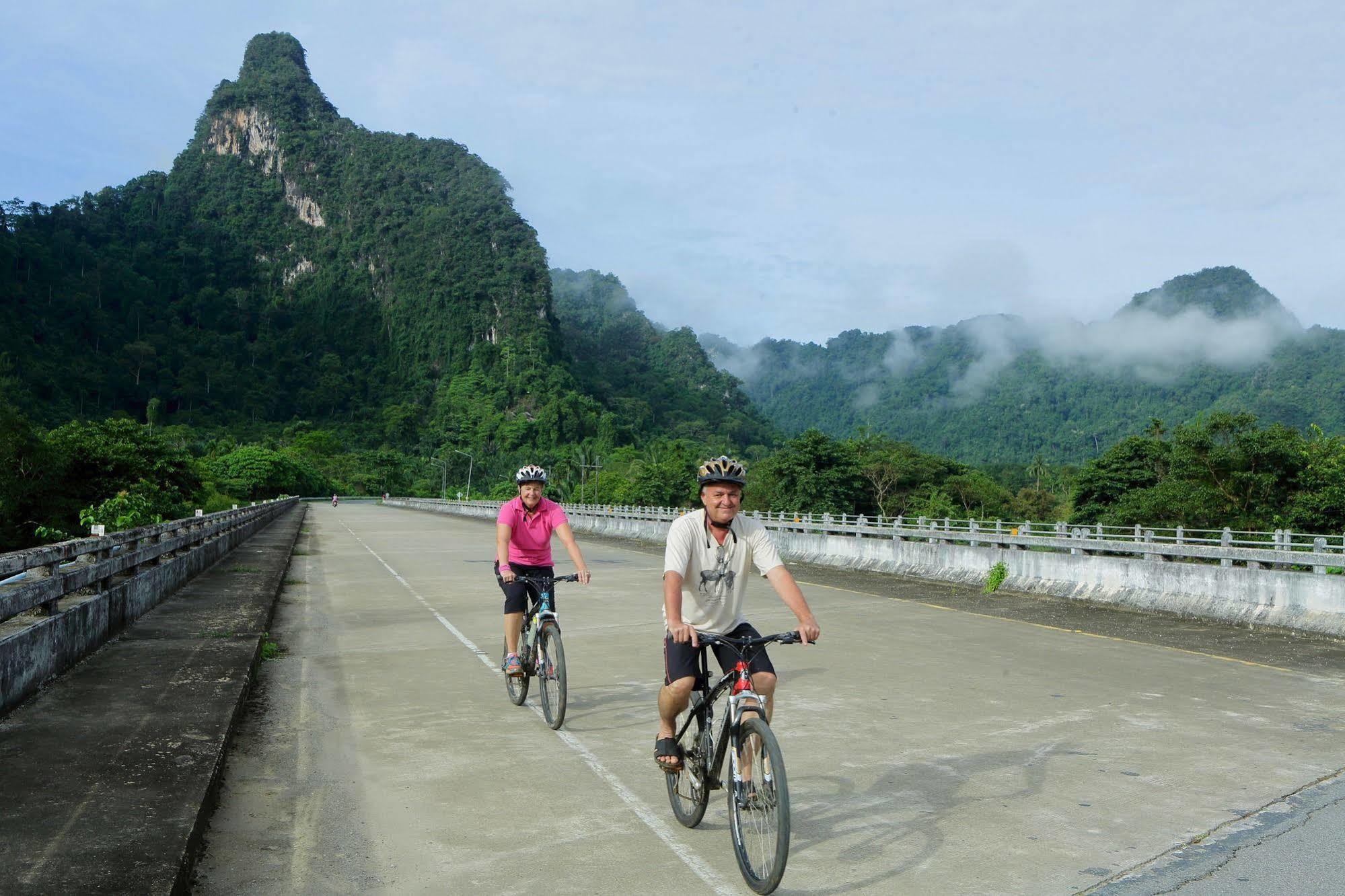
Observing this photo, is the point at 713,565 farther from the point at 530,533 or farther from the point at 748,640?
the point at 530,533

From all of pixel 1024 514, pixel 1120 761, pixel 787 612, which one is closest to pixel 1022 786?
pixel 1120 761

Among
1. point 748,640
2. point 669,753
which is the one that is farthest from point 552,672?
point 748,640

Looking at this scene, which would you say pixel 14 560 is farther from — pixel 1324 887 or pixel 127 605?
pixel 1324 887

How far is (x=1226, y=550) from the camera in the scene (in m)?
15.4

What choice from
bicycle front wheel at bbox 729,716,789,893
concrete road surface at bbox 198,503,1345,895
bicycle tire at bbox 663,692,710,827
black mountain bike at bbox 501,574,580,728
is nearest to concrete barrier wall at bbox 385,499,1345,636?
concrete road surface at bbox 198,503,1345,895

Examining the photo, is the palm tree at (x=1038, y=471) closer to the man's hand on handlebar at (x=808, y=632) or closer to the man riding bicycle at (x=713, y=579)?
the man riding bicycle at (x=713, y=579)

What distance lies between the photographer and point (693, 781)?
535 cm

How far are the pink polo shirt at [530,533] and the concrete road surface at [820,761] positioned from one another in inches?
47.5

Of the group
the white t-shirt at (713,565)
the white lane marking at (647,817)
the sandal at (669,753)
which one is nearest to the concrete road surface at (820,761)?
the white lane marking at (647,817)

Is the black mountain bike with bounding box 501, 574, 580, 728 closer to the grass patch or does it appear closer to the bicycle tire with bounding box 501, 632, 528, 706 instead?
the bicycle tire with bounding box 501, 632, 528, 706

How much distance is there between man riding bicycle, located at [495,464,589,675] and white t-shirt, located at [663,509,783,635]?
3240 mm

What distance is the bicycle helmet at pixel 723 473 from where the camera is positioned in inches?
202

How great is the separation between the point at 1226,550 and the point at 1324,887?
11.9 metres

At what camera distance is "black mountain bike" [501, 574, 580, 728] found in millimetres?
7805
